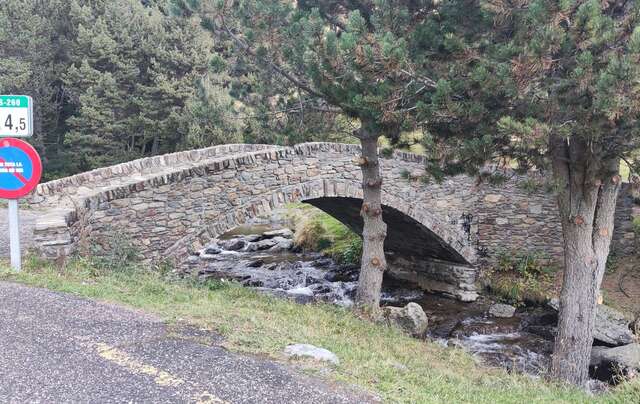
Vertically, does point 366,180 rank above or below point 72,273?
above

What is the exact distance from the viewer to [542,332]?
10.3 metres

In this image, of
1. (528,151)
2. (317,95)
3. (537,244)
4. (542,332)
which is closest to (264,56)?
(317,95)

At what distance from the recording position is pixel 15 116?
5441 millimetres

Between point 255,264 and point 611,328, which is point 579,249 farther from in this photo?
point 255,264

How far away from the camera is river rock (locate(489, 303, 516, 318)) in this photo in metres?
11.4

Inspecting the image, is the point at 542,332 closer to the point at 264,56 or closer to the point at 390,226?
the point at 390,226

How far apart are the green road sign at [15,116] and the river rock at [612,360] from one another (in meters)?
8.44

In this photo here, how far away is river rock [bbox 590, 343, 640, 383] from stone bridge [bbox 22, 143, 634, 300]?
3395 millimetres

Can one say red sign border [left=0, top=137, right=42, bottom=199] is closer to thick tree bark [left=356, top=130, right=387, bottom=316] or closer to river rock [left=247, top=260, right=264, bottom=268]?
thick tree bark [left=356, top=130, right=387, bottom=316]

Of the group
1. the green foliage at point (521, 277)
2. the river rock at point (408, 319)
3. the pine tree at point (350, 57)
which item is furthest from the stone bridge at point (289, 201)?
the river rock at point (408, 319)

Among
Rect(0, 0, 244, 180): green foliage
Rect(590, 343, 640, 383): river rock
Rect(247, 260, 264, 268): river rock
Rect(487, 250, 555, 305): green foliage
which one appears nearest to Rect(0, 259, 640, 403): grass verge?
Rect(590, 343, 640, 383): river rock

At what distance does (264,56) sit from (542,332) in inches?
292

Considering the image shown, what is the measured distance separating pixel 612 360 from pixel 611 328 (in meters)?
1.30

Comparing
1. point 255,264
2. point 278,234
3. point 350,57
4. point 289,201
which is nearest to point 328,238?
point 278,234
